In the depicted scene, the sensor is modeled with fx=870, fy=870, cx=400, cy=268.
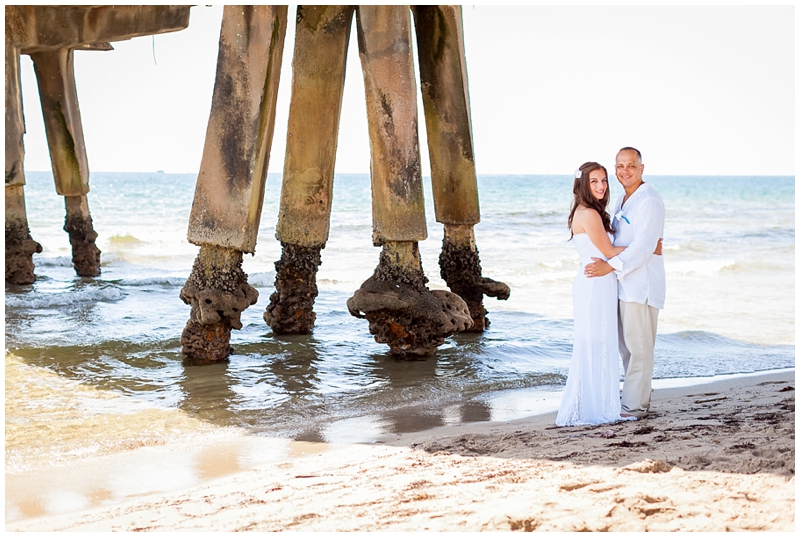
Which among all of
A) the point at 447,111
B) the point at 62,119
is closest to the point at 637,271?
the point at 447,111

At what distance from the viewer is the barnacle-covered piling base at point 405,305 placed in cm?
751

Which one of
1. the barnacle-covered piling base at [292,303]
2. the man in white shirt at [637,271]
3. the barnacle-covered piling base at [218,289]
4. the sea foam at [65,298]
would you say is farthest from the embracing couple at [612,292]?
the sea foam at [65,298]

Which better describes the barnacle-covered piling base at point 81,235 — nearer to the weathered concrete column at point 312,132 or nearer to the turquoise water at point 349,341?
the turquoise water at point 349,341

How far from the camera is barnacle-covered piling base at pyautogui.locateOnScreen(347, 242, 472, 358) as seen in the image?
296 inches

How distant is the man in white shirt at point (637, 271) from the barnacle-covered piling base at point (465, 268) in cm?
363

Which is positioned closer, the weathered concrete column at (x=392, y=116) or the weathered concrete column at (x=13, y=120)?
the weathered concrete column at (x=392, y=116)

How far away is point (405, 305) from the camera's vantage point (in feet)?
24.5

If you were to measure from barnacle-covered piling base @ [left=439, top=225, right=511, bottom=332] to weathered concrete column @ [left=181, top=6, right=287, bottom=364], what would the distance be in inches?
104

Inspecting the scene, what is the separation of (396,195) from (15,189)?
763 centimetres

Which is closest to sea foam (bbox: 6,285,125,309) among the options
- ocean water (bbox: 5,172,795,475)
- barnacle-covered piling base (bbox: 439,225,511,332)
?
ocean water (bbox: 5,172,795,475)

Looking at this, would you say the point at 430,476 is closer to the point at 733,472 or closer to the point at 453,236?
the point at 733,472

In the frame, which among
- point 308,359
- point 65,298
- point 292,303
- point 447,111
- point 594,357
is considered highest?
point 447,111

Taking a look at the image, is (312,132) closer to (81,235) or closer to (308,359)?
(308,359)

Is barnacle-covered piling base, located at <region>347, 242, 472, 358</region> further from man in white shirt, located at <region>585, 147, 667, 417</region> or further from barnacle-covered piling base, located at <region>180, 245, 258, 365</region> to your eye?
man in white shirt, located at <region>585, 147, 667, 417</region>
